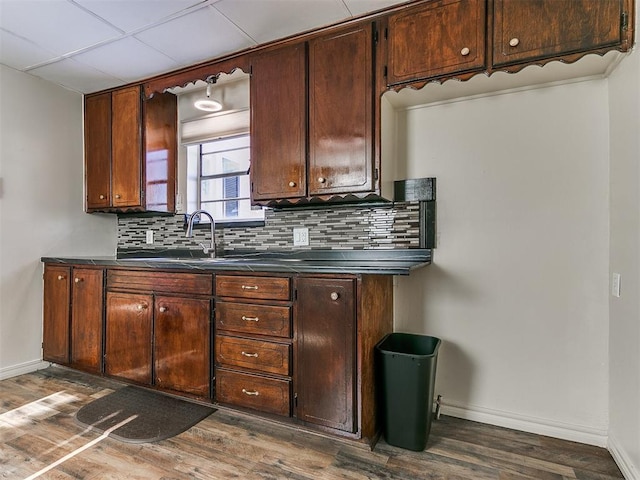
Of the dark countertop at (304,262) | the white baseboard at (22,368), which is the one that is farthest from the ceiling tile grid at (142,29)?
the white baseboard at (22,368)

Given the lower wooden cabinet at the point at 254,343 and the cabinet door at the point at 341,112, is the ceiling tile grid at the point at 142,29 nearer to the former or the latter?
the cabinet door at the point at 341,112

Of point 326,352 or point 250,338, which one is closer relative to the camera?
point 326,352

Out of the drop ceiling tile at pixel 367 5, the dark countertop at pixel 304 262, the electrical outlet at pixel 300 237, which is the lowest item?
the dark countertop at pixel 304 262

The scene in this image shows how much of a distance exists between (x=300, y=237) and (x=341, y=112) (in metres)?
0.90

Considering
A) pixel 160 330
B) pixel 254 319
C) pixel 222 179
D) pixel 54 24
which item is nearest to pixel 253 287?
pixel 254 319

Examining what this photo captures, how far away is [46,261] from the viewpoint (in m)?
2.86

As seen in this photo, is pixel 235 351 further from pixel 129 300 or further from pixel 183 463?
pixel 129 300

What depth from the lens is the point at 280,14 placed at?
2039 millimetres

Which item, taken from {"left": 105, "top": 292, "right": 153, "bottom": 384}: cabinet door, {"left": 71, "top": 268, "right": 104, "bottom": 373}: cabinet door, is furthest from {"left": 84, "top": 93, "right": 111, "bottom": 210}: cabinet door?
{"left": 105, "top": 292, "right": 153, "bottom": 384}: cabinet door

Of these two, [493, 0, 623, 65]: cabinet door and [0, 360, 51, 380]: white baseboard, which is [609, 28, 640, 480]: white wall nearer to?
[493, 0, 623, 65]: cabinet door

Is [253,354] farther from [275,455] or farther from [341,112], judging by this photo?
[341,112]

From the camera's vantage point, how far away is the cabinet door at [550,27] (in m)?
1.55

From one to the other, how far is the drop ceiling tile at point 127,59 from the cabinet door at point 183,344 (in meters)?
1.73

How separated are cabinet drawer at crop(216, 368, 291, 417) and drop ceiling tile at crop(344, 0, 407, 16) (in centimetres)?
209
